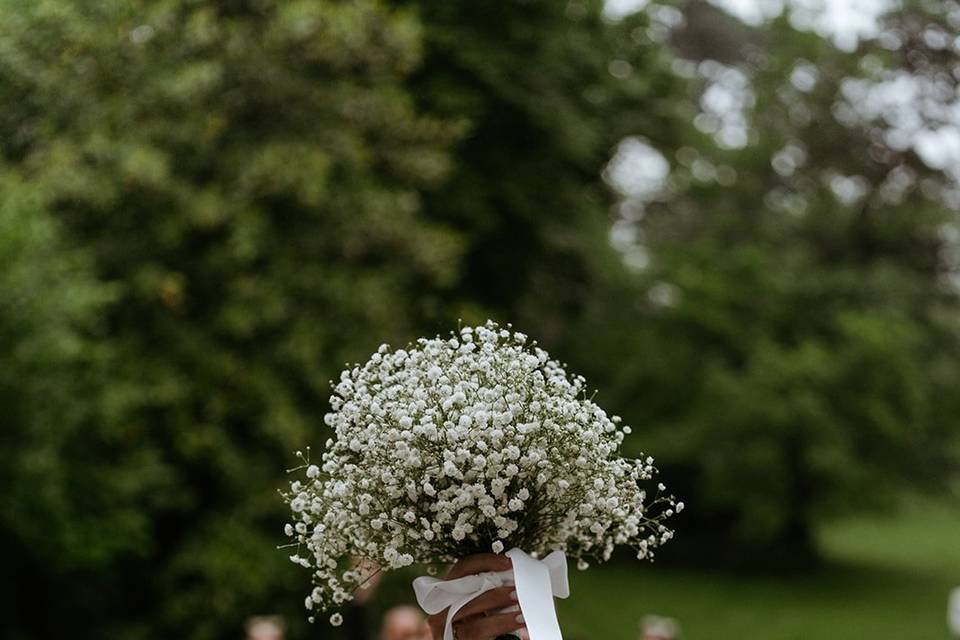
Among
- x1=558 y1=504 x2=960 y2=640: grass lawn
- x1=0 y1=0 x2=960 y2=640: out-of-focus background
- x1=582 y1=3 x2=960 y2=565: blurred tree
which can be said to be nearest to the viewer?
x1=0 y1=0 x2=960 y2=640: out-of-focus background

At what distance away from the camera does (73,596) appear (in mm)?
13242

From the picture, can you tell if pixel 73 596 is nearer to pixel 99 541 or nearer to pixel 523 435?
pixel 99 541

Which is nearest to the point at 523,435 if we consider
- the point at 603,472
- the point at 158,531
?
the point at 603,472

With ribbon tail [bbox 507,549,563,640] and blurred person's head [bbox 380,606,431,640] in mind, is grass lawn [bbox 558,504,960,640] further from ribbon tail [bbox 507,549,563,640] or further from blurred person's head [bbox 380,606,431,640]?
ribbon tail [bbox 507,549,563,640]

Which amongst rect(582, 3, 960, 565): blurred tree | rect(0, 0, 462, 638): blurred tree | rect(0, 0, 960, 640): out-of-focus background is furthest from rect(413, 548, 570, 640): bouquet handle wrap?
rect(582, 3, 960, 565): blurred tree

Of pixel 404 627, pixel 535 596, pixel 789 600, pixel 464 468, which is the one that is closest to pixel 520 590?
pixel 535 596

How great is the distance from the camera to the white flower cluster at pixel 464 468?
2.99m

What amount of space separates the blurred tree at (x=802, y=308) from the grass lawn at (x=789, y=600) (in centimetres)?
124

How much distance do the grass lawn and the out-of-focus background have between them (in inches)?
5.8

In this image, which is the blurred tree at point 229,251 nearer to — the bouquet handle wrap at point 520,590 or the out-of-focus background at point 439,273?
the out-of-focus background at point 439,273

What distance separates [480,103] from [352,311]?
376 centimetres

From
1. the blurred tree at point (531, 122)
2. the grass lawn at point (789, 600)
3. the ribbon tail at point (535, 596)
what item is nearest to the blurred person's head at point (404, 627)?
the ribbon tail at point (535, 596)

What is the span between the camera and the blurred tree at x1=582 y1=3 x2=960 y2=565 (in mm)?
22984

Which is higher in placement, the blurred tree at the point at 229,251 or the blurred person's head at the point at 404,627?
the blurred tree at the point at 229,251
